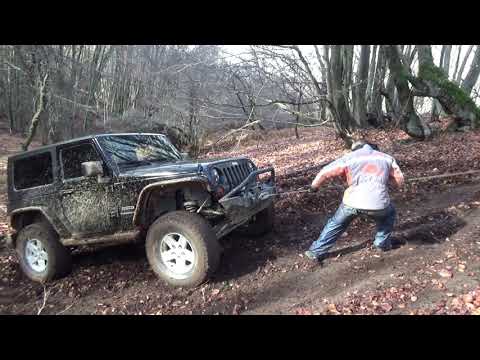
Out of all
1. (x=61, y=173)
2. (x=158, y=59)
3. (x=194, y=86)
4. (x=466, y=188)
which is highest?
(x=158, y=59)

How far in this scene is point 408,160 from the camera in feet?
30.9

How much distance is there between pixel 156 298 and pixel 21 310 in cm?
185

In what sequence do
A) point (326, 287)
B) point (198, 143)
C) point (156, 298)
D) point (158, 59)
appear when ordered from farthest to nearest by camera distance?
point (158, 59) < point (198, 143) < point (156, 298) < point (326, 287)

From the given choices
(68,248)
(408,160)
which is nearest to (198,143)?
(408,160)

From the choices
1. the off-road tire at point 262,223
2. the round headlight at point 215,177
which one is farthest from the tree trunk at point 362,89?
the round headlight at point 215,177

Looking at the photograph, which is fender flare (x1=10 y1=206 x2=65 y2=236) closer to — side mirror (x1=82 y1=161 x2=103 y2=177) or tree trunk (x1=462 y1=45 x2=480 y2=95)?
side mirror (x1=82 y1=161 x2=103 y2=177)

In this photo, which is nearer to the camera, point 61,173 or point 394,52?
point 61,173

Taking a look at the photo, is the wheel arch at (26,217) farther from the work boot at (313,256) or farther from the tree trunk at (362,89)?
the tree trunk at (362,89)

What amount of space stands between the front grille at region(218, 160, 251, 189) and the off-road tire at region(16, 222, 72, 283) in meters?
2.68

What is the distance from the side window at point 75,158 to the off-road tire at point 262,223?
2.51 m

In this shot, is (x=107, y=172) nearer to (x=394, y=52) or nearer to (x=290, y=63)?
(x=290, y=63)

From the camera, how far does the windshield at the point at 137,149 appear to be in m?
5.53

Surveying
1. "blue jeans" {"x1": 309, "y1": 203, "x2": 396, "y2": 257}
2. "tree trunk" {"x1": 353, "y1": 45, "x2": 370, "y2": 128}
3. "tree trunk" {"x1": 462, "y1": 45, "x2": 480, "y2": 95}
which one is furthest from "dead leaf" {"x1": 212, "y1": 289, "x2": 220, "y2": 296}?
"tree trunk" {"x1": 462, "y1": 45, "x2": 480, "y2": 95}

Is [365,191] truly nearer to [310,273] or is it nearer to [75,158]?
[310,273]
